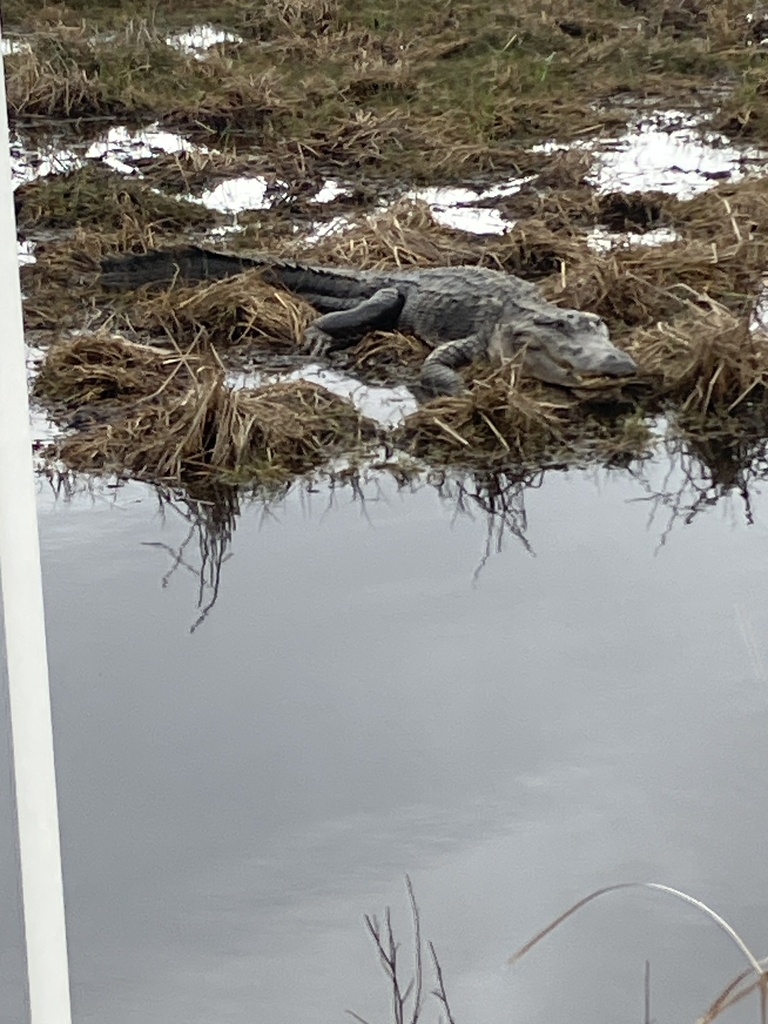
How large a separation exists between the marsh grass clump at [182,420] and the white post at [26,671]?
6.89 ft

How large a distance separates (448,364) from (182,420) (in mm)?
781

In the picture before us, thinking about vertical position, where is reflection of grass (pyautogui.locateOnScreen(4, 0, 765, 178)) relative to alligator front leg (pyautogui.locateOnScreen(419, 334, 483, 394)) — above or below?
above

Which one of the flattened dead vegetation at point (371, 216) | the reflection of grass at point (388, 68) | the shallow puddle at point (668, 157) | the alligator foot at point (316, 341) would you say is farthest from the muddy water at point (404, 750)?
the reflection of grass at point (388, 68)

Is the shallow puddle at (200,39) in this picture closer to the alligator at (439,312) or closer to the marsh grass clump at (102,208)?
the marsh grass clump at (102,208)

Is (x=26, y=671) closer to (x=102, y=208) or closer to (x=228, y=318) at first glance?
(x=228, y=318)

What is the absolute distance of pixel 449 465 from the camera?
2760mm

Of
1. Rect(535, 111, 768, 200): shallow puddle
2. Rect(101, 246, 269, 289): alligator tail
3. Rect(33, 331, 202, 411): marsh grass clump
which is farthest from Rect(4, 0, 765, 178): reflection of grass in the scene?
Rect(33, 331, 202, 411): marsh grass clump

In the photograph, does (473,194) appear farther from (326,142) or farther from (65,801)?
(65,801)

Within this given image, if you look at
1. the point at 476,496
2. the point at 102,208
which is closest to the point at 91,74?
the point at 102,208

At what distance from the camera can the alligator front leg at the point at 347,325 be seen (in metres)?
3.50

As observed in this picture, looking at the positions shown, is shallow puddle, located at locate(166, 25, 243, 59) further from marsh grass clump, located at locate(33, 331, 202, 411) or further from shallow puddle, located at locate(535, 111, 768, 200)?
marsh grass clump, located at locate(33, 331, 202, 411)

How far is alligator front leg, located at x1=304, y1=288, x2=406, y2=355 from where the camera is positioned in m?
3.50

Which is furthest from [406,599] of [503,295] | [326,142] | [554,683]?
[326,142]

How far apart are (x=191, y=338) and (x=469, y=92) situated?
3.01 m
